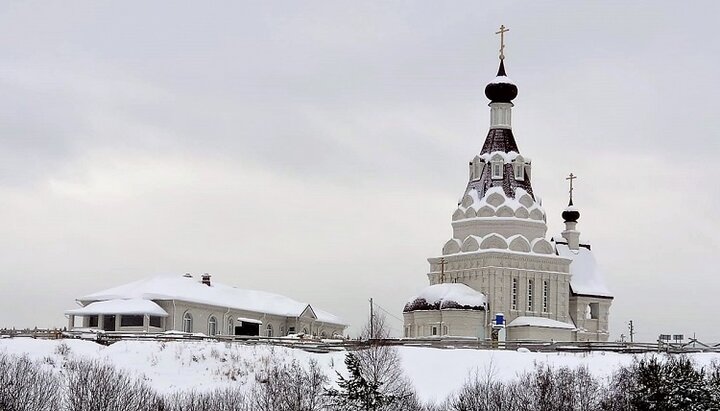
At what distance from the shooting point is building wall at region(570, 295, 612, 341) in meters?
70.8

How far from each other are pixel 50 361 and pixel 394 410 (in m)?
12.1

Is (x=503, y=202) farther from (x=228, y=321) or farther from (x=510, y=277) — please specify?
(x=228, y=321)

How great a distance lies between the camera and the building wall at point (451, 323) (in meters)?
64.3

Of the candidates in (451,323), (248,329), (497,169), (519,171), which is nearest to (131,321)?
(248,329)

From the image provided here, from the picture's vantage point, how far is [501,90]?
7050cm

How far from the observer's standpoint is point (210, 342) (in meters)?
46.4

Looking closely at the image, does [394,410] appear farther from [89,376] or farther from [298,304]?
[298,304]

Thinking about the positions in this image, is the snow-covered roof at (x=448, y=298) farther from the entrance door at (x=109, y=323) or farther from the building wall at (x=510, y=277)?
the entrance door at (x=109, y=323)

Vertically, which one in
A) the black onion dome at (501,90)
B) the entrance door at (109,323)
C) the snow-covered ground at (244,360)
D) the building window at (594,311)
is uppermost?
the black onion dome at (501,90)

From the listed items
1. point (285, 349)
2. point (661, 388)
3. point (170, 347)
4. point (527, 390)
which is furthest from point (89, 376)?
point (661, 388)

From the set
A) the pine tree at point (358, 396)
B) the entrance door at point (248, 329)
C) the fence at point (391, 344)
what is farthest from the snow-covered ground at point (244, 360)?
the entrance door at point (248, 329)

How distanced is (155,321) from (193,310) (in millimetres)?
2332

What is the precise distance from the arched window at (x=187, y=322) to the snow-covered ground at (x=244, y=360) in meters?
13.9

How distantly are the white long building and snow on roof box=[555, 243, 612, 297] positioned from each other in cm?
1460
